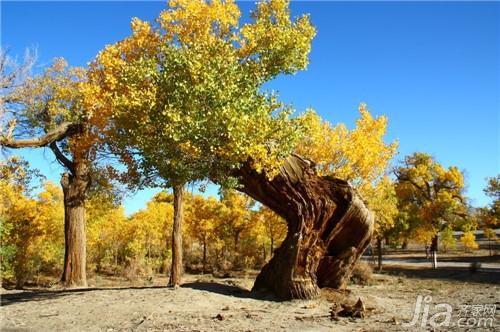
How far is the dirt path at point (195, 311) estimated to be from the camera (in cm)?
969

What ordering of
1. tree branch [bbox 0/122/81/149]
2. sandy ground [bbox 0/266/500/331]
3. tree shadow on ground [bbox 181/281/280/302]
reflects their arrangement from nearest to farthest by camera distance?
sandy ground [bbox 0/266/500/331] → tree shadow on ground [bbox 181/281/280/302] → tree branch [bbox 0/122/81/149]

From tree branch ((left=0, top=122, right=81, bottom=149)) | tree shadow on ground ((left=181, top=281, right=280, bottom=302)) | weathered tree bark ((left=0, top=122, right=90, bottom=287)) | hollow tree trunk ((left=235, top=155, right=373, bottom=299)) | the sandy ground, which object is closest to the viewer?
the sandy ground

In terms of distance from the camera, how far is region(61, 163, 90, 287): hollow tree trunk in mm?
18750

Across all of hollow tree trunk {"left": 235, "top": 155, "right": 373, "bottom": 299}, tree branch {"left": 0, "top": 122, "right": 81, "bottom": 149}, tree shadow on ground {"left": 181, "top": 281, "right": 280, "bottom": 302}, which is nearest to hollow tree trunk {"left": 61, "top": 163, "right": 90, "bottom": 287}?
tree branch {"left": 0, "top": 122, "right": 81, "bottom": 149}

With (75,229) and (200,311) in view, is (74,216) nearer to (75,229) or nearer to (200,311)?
(75,229)

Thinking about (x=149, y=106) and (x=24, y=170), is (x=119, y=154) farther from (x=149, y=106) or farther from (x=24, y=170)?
(x=24, y=170)

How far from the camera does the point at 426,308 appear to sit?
40.4 feet

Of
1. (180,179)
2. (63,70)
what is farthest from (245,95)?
(63,70)

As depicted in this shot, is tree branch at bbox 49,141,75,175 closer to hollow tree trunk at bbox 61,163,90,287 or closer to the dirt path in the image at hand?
hollow tree trunk at bbox 61,163,90,287

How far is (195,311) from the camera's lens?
36.5ft

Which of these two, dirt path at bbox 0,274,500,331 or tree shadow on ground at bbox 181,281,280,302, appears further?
tree shadow on ground at bbox 181,281,280,302

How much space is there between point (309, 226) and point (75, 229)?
10.5m

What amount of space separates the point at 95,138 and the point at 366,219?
9559 mm

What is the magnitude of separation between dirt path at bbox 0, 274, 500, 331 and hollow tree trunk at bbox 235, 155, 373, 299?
71 centimetres
